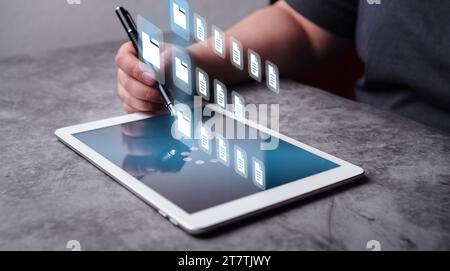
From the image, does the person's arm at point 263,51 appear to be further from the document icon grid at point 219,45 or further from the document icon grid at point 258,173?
the document icon grid at point 258,173

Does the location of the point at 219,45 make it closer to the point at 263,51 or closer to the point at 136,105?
the point at 263,51

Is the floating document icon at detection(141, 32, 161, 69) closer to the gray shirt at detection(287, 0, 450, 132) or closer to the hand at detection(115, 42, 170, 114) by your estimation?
the hand at detection(115, 42, 170, 114)

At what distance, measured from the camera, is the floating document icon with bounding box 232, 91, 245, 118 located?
81 centimetres

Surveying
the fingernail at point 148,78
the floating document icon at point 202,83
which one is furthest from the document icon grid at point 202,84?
the fingernail at point 148,78

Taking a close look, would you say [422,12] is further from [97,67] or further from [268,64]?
[97,67]

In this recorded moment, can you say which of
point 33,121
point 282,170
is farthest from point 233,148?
point 33,121

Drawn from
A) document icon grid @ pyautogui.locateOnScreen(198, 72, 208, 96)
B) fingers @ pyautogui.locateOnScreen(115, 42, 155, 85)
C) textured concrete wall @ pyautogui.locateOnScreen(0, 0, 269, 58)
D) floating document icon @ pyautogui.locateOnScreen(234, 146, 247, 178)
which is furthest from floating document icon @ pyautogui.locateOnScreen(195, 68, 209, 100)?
textured concrete wall @ pyautogui.locateOnScreen(0, 0, 269, 58)

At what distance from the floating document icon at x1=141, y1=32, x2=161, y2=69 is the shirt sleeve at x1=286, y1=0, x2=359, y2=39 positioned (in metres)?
0.35

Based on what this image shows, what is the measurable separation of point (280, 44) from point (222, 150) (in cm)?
43

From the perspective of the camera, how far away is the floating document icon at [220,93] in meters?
0.85

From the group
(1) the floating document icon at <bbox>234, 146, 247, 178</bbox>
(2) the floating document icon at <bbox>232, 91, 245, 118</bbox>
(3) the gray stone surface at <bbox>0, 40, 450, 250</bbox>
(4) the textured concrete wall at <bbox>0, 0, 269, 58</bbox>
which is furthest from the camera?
(4) the textured concrete wall at <bbox>0, 0, 269, 58</bbox>

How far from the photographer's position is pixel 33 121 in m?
0.78

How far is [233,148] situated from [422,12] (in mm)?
406
